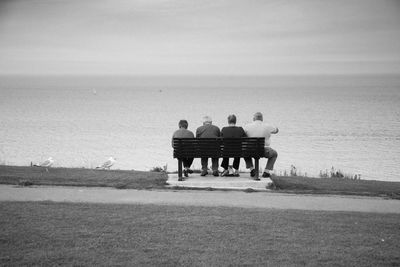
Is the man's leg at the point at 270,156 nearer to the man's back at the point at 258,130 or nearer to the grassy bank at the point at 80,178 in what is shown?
the man's back at the point at 258,130

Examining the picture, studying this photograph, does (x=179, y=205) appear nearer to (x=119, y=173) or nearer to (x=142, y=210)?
(x=142, y=210)

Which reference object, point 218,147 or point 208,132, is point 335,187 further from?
point 208,132

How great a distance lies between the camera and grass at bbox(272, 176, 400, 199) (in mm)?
10571

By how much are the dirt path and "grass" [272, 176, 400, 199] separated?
1.66ft

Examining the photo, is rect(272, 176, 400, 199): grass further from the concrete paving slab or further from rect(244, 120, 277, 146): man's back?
rect(244, 120, 277, 146): man's back

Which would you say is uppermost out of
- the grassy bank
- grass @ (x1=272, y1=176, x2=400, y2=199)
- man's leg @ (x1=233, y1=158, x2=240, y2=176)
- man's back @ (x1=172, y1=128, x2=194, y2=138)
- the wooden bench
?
man's back @ (x1=172, y1=128, x2=194, y2=138)

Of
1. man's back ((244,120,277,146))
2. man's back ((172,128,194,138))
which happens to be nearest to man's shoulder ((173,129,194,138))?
man's back ((172,128,194,138))

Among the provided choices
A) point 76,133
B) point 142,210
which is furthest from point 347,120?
point 142,210

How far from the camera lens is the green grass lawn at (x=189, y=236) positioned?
5.97 m

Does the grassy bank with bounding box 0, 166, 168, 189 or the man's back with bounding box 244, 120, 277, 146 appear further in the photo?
the man's back with bounding box 244, 120, 277, 146

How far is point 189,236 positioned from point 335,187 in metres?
5.27

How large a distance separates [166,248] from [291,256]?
4.94 ft

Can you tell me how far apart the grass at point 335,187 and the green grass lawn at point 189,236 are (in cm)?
217

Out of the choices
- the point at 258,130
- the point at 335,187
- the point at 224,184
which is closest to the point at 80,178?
the point at 224,184
